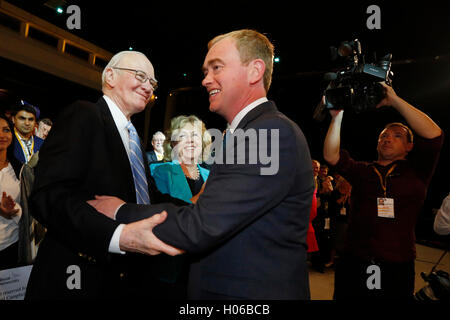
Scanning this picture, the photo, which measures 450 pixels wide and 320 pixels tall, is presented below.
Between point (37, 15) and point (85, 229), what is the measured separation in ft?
31.2

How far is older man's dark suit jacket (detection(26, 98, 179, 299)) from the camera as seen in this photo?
3.50 ft

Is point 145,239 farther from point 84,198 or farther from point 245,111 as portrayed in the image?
point 245,111

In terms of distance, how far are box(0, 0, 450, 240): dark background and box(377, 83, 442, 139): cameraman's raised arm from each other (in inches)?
98.9

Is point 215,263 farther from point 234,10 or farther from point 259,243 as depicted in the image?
point 234,10

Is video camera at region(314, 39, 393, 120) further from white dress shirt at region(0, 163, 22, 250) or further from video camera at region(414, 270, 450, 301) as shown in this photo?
white dress shirt at region(0, 163, 22, 250)

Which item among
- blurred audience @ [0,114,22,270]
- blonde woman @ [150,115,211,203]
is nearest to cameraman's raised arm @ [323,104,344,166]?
blonde woman @ [150,115,211,203]

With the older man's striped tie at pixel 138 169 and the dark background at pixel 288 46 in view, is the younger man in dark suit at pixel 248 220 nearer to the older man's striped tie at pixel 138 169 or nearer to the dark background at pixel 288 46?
the older man's striped tie at pixel 138 169

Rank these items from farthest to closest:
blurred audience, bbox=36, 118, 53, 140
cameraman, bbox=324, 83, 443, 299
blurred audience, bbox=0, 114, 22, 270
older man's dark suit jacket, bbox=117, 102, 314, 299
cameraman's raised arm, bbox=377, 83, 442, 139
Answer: blurred audience, bbox=36, 118, 53, 140 → blurred audience, bbox=0, 114, 22, 270 → cameraman, bbox=324, 83, 443, 299 → cameraman's raised arm, bbox=377, 83, 442, 139 → older man's dark suit jacket, bbox=117, 102, 314, 299

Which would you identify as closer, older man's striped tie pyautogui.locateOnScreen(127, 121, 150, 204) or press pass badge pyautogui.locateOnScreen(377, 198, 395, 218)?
older man's striped tie pyautogui.locateOnScreen(127, 121, 150, 204)

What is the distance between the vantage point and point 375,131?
961 cm

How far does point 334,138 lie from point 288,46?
151 inches

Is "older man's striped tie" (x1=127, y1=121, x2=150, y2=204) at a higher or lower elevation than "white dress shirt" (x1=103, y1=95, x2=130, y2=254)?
lower

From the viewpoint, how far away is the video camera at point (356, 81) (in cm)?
195
